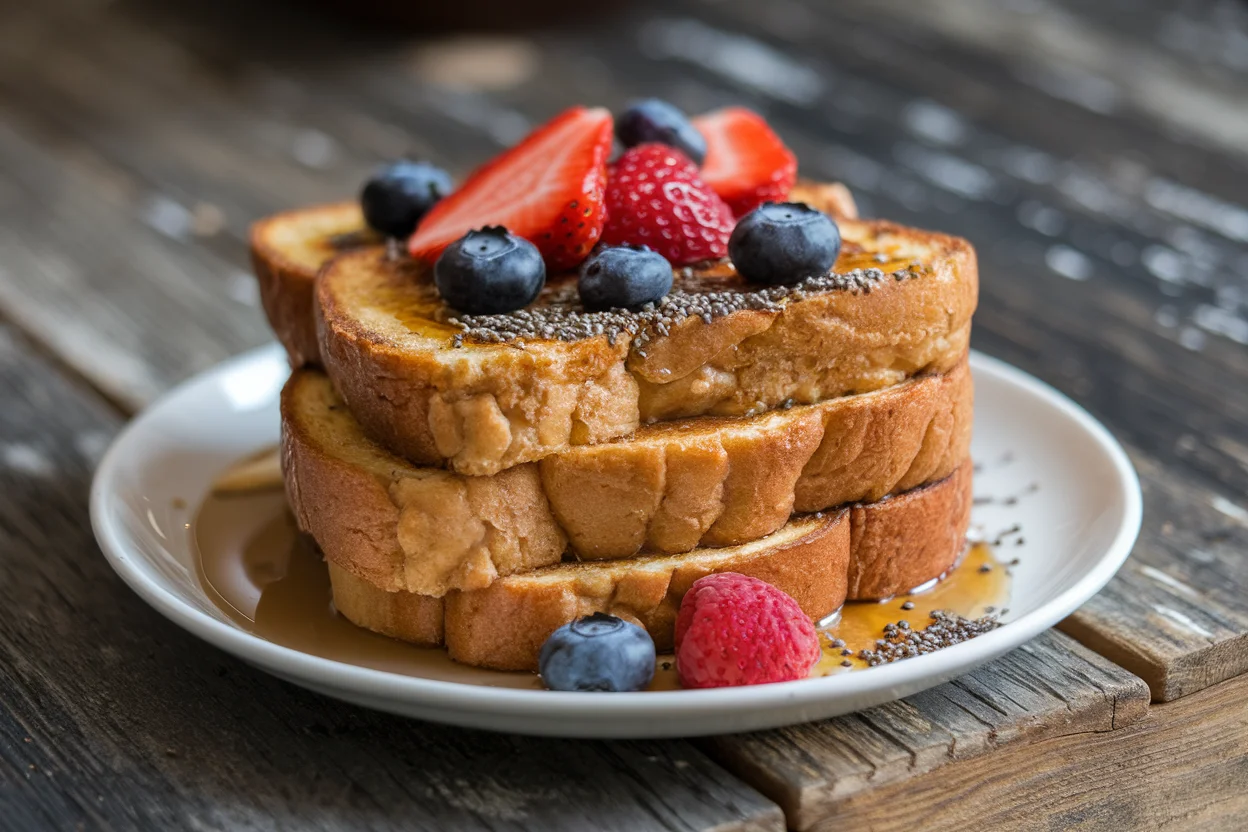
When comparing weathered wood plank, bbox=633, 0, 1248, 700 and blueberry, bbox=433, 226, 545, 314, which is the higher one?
blueberry, bbox=433, 226, 545, 314

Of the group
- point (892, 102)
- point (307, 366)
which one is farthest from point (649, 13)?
point (307, 366)

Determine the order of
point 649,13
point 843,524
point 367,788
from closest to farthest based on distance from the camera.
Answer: point 367,788 < point 843,524 < point 649,13

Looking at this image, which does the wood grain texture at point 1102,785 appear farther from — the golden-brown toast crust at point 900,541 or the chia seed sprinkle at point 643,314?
the chia seed sprinkle at point 643,314

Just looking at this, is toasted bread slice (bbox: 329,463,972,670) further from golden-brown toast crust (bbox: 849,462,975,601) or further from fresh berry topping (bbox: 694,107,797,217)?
fresh berry topping (bbox: 694,107,797,217)

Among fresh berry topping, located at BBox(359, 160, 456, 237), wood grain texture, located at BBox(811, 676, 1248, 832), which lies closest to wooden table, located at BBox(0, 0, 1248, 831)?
wood grain texture, located at BBox(811, 676, 1248, 832)

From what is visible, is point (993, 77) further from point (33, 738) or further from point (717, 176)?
point (33, 738)
